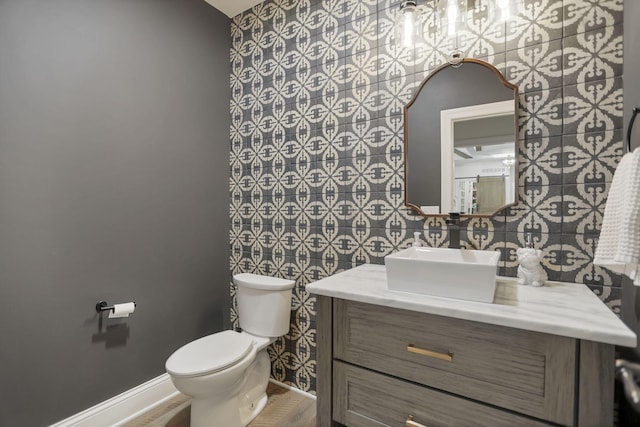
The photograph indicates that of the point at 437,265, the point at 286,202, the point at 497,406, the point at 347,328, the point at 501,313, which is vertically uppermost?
the point at 286,202

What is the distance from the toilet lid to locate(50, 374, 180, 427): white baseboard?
527 mm

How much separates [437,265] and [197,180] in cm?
177

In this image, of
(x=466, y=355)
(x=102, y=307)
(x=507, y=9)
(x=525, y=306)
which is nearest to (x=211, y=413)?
(x=102, y=307)

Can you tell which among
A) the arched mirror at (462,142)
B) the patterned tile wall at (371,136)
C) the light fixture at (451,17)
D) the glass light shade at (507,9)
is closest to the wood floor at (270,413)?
the patterned tile wall at (371,136)

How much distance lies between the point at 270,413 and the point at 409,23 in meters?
2.30

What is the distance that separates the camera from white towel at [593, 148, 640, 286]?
32.2 inches

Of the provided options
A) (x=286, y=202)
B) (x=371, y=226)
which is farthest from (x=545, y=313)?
(x=286, y=202)

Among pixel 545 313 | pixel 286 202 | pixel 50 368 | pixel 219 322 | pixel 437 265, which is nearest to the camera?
pixel 545 313

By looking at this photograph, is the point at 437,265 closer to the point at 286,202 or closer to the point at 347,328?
the point at 347,328

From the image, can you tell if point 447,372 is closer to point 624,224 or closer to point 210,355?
point 624,224

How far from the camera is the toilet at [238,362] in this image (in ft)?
4.83

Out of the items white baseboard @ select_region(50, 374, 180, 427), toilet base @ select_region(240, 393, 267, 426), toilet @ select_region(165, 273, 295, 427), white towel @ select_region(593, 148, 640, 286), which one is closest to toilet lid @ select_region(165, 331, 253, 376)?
toilet @ select_region(165, 273, 295, 427)

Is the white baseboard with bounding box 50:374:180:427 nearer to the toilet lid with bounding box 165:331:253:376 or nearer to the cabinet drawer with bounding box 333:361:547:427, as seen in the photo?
the toilet lid with bounding box 165:331:253:376

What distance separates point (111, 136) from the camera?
69.4 inches
